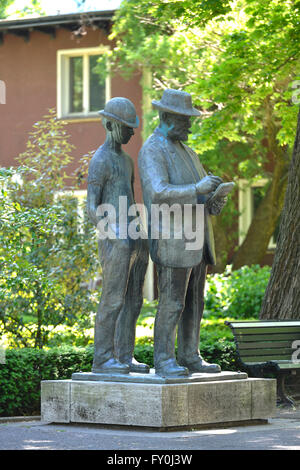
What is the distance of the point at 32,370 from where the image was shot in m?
9.65

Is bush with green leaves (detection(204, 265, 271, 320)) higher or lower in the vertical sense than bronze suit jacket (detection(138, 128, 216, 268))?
lower

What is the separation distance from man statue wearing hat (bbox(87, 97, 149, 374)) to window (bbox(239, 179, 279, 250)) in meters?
16.5

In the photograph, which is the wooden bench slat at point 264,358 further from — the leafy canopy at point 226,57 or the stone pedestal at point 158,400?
the leafy canopy at point 226,57

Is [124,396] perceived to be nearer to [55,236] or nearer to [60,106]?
[55,236]

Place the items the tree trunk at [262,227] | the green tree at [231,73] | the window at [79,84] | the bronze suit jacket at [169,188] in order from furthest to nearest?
the window at [79,84] → the tree trunk at [262,227] → the green tree at [231,73] → the bronze suit jacket at [169,188]

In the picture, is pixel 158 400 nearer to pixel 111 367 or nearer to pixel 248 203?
pixel 111 367

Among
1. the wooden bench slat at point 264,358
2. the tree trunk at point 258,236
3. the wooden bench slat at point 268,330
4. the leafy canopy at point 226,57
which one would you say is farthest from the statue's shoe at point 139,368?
the tree trunk at point 258,236

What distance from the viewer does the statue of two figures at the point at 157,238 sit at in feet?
26.1

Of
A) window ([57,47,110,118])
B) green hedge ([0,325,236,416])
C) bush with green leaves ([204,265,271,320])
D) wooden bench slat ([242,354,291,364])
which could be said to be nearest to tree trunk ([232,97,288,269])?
bush with green leaves ([204,265,271,320])

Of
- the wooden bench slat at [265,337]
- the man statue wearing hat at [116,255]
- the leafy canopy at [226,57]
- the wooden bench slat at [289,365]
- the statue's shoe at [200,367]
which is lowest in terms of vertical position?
the wooden bench slat at [289,365]

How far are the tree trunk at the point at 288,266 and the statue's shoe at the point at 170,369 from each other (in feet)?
13.5

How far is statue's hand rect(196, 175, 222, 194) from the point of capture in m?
7.77

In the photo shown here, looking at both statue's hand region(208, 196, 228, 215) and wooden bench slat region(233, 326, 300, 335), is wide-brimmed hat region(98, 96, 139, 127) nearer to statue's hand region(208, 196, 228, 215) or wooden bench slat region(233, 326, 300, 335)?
statue's hand region(208, 196, 228, 215)

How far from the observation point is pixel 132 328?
830 cm
